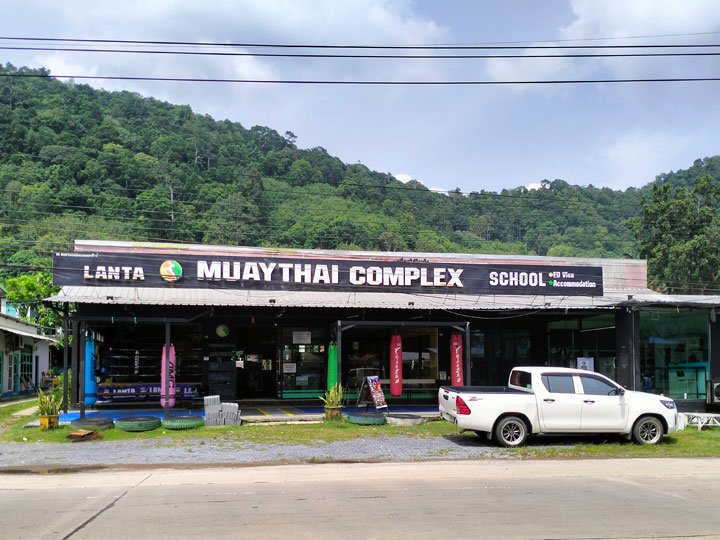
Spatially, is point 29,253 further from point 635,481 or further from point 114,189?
point 635,481

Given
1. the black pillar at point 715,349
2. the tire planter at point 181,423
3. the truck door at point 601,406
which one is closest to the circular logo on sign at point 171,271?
the tire planter at point 181,423

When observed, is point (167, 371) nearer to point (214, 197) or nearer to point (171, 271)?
point (171, 271)

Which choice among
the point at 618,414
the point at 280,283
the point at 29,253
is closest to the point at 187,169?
the point at 29,253

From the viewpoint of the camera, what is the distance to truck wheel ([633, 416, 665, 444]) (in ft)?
48.6

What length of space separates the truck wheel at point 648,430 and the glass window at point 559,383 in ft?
5.49

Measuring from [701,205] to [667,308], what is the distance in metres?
36.7

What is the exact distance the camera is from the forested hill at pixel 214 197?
50.3 meters

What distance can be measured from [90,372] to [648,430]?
1581cm

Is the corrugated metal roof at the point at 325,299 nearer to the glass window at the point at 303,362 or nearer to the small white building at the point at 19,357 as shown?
the glass window at the point at 303,362

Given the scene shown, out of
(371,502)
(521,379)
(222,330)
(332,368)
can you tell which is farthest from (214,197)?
(371,502)

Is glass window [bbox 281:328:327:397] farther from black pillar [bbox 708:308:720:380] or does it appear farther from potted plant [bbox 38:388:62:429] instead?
black pillar [bbox 708:308:720:380]

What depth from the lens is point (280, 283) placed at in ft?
74.3

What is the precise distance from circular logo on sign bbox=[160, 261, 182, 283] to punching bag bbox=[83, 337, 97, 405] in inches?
115

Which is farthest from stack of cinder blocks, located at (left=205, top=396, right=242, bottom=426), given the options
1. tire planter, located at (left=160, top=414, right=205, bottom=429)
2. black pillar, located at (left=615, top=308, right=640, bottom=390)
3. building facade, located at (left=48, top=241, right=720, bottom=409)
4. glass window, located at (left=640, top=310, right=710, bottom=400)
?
glass window, located at (left=640, top=310, right=710, bottom=400)
